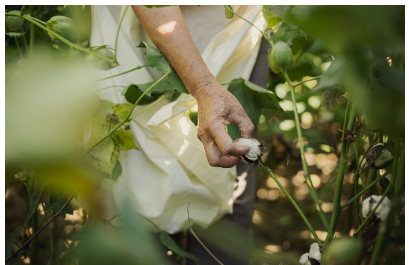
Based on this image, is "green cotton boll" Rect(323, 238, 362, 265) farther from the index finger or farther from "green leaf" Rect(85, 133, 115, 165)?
"green leaf" Rect(85, 133, 115, 165)

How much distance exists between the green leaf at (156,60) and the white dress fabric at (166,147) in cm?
7

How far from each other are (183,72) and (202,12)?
0.16 m

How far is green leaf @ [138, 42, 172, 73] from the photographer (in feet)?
1.31

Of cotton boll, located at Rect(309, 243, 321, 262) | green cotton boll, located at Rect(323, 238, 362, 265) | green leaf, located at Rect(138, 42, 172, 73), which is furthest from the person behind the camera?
green leaf, located at Rect(138, 42, 172, 73)

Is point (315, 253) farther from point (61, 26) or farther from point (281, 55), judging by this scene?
point (61, 26)

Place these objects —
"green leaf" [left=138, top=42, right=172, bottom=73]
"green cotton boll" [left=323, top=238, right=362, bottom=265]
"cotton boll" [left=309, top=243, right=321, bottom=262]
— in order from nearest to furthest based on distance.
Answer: "green cotton boll" [left=323, top=238, right=362, bottom=265] → "cotton boll" [left=309, top=243, right=321, bottom=262] → "green leaf" [left=138, top=42, right=172, bottom=73]

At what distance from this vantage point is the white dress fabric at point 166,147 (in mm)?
475

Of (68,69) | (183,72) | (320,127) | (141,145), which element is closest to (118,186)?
(141,145)

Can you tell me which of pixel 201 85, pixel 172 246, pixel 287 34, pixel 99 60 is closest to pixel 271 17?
pixel 287 34

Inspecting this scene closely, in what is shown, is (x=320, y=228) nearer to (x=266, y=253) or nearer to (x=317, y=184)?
(x=317, y=184)

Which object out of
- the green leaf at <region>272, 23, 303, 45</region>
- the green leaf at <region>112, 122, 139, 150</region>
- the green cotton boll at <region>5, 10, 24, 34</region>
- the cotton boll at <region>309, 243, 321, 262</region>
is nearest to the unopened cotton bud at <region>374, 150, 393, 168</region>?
the cotton boll at <region>309, 243, 321, 262</region>

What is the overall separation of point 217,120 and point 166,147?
164 mm

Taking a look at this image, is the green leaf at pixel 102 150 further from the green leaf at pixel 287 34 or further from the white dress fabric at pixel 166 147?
the green leaf at pixel 287 34
